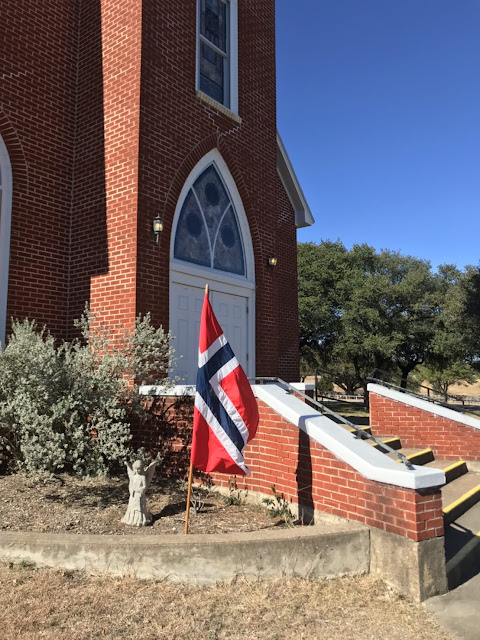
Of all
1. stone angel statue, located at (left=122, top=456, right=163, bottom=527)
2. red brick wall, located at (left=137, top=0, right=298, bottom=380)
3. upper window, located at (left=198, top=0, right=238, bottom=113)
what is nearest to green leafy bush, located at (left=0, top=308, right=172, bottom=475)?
stone angel statue, located at (left=122, top=456, right=163, bottom=527)

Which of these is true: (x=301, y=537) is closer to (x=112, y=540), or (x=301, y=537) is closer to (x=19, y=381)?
(x=112, y=540)

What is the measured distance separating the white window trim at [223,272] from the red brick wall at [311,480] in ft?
7.55

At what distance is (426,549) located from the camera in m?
4.03

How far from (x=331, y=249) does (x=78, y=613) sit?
90.8ft

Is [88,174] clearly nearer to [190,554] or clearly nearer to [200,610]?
[190,554]

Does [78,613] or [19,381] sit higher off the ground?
[19,381]

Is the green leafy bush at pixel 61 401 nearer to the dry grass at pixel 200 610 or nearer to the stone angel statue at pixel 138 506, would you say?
the stone angel statue at pixel 138 506

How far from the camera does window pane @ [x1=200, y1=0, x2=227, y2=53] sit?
923 cm

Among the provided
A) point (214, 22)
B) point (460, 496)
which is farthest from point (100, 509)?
point (214, 22)

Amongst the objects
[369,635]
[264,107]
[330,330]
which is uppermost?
[264,107]

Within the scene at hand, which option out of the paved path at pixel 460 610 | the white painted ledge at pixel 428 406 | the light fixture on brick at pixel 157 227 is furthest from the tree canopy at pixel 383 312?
the paved path at pixel 460 610

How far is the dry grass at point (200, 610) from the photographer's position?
325 cm

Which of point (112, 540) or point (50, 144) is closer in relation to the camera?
point (112, 540)

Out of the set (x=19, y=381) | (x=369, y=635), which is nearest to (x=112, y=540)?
(x=369, y=635)
